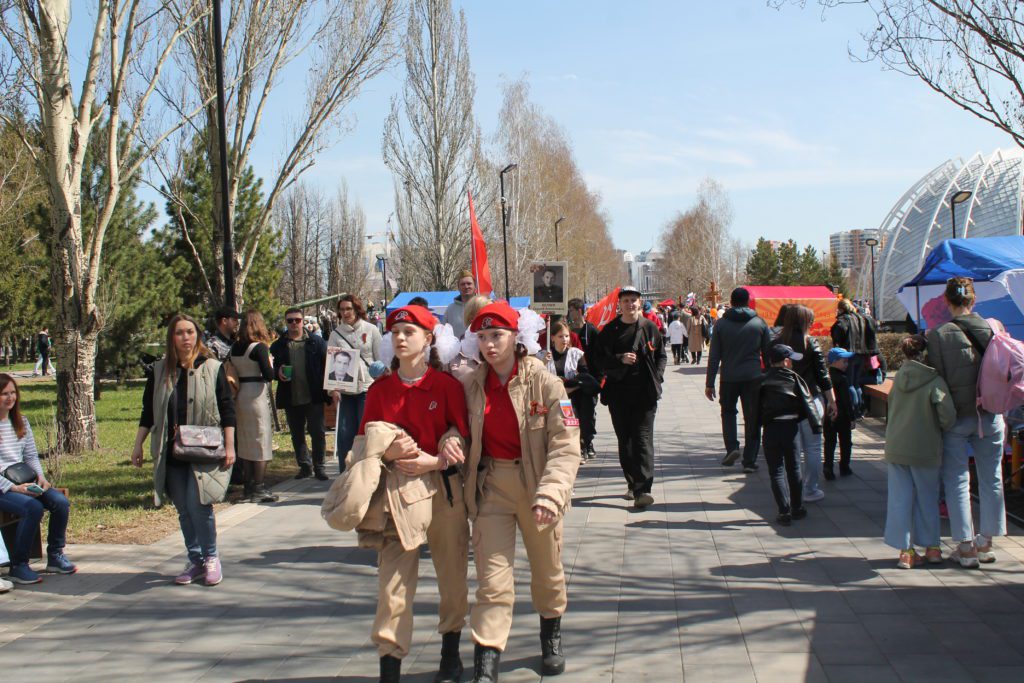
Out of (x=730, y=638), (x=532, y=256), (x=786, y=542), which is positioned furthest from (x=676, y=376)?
(x=532, y=256)

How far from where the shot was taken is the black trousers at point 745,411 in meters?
9.39

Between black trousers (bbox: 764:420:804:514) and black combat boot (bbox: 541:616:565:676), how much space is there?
351 centimetres

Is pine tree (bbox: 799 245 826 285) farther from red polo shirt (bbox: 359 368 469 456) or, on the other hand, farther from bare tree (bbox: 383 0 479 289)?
red polo shirt (bbox: 359 368 469 456)

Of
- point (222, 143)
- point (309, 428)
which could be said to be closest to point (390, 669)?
point (309, 428)

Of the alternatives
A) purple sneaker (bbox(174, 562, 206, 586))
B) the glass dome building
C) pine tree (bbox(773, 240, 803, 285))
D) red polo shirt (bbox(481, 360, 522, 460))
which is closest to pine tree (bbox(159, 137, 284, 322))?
purple sneaker (bbox(174, 562, 206, 586))

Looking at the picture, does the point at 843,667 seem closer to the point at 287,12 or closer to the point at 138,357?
the point at 287,12

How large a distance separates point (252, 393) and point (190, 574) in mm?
2652

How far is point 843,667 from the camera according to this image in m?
4.15

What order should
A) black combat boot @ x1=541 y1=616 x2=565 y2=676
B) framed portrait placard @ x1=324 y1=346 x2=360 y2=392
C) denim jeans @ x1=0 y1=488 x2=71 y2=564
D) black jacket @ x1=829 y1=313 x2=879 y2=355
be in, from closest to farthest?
black combat boot @ x1=541 y1=616 x2=565 y2=676 → denim jeans @ x1=0 y1=488 x2=71 y2=564 → framed portrait placard @ x1=324 y1=346 x2=360 y2=392 → black jacket @ x1=829 y1=313 x2=879 y2=355

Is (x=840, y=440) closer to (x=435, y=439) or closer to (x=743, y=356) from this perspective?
(x=743, y=356)

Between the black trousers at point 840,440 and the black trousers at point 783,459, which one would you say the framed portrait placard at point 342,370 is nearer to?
the black trousers at point 783,459

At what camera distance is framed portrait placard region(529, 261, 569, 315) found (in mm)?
16078

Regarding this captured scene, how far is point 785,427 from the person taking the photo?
23.7 feet

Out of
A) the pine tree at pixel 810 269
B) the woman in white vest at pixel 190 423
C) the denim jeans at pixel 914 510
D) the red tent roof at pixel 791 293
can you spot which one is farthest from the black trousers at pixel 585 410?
the pine tree at pixel 810 269
